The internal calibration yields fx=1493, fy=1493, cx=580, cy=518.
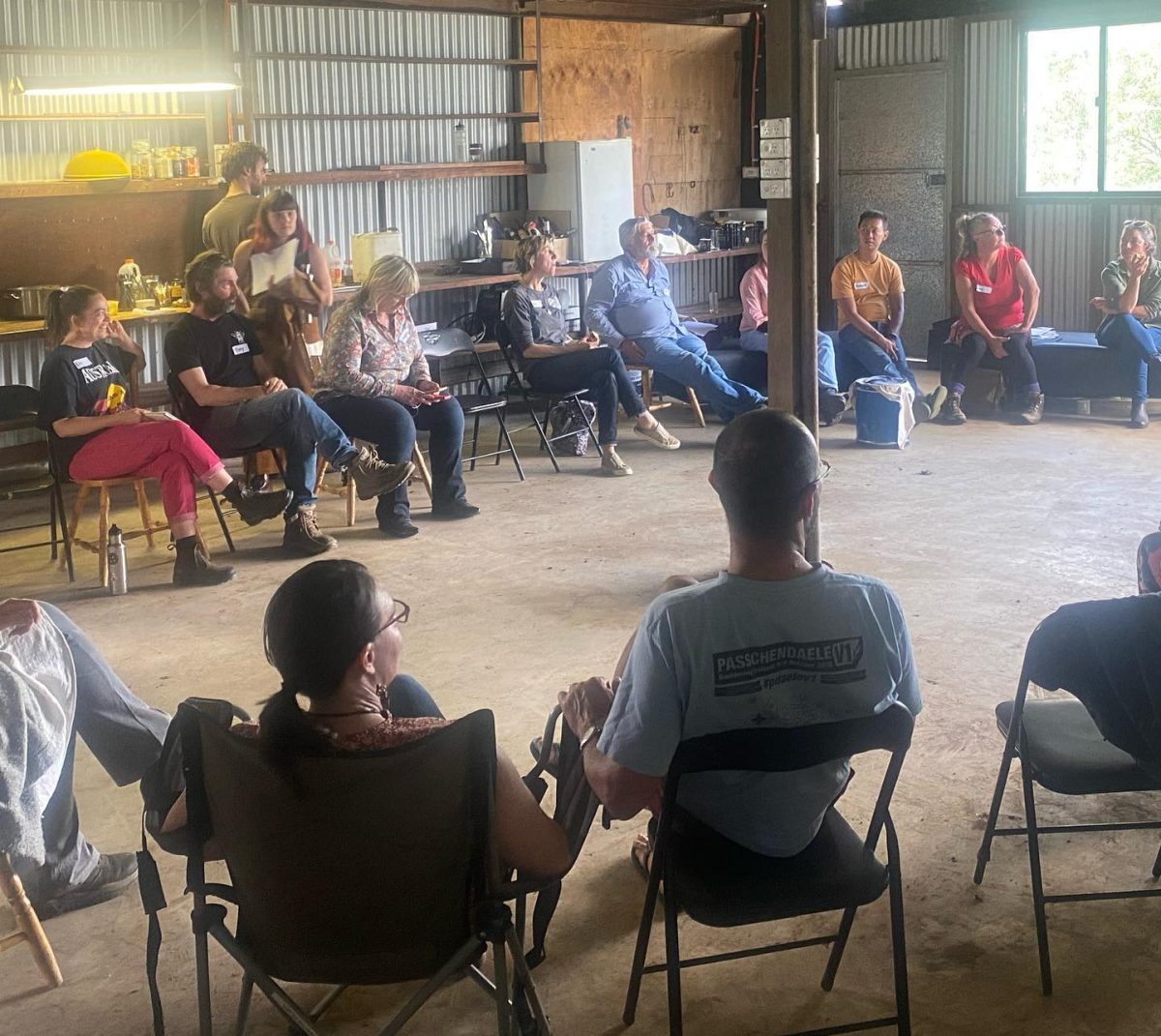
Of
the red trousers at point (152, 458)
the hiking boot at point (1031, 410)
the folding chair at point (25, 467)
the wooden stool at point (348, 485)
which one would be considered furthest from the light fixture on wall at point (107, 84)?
the hiking boot at point (1031, 410)

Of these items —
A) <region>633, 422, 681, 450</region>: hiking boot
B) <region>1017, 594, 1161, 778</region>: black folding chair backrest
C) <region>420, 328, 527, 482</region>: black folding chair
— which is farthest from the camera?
<region>633, 422, 681, 450</region>: hiking boot

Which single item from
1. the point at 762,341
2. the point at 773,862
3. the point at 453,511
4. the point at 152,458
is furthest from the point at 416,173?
the point at 773,862

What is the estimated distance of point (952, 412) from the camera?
8773 mm

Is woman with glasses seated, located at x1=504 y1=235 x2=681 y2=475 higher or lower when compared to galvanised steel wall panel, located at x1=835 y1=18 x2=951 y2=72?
lower

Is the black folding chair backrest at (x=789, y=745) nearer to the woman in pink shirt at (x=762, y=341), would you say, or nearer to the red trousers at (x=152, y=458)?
the red trousers at (x=152, y=458)

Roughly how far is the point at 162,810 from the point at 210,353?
4076 millimetres

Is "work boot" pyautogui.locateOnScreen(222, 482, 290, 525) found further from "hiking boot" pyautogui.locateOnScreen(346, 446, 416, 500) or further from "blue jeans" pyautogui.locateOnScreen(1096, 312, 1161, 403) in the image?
"blue jeans" pyautogui.locateOnScreen(1096, 312, 1161, 403)

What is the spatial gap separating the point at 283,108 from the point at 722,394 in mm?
2998

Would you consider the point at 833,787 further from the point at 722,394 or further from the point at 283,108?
the point at 283,108

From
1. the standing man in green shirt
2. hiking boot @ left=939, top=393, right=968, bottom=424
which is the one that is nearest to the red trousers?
the standing man in green shirt

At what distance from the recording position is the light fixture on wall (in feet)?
24.0

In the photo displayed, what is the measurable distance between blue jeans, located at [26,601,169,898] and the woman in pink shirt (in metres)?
5.64

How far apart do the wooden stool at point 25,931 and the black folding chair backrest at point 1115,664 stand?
1.95 m

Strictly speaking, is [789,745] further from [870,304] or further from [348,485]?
[870,304]
